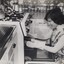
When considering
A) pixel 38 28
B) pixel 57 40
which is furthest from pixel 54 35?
pixel 38 28

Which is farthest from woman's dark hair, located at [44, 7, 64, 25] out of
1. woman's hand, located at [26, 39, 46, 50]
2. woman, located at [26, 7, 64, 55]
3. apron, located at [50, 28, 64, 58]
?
woman's hand, located at [26, 39, 46, 50]

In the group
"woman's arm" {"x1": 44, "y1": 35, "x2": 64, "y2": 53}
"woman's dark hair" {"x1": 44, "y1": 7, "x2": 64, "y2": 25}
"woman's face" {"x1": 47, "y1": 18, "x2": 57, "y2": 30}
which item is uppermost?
"woman's dark hair" {"x1": 44, "y1": 7, "x2": 64, "y2": 25}

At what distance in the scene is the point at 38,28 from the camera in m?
2.78

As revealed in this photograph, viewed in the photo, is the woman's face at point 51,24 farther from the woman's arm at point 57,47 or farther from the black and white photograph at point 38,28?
the woman's arm at point 57,47

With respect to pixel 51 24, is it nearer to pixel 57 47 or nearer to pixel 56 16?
pixel 56 16

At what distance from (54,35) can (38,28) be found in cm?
27

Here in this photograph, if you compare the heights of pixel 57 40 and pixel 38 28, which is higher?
pixel 38 28

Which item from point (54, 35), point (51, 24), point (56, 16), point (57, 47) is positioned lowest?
point (57, 47)

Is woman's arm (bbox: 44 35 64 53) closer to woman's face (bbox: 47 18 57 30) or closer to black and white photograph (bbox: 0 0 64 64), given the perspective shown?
black and white photograph (bbox: 0 0 64 64)

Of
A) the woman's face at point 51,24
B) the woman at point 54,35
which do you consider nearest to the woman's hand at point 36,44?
the woman at point 54,35

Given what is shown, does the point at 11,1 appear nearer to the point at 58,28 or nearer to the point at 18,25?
the point at 18,25

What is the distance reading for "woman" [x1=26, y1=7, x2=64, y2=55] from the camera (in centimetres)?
261

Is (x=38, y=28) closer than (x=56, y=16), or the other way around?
(x=56, y=16)

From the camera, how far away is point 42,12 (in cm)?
285
